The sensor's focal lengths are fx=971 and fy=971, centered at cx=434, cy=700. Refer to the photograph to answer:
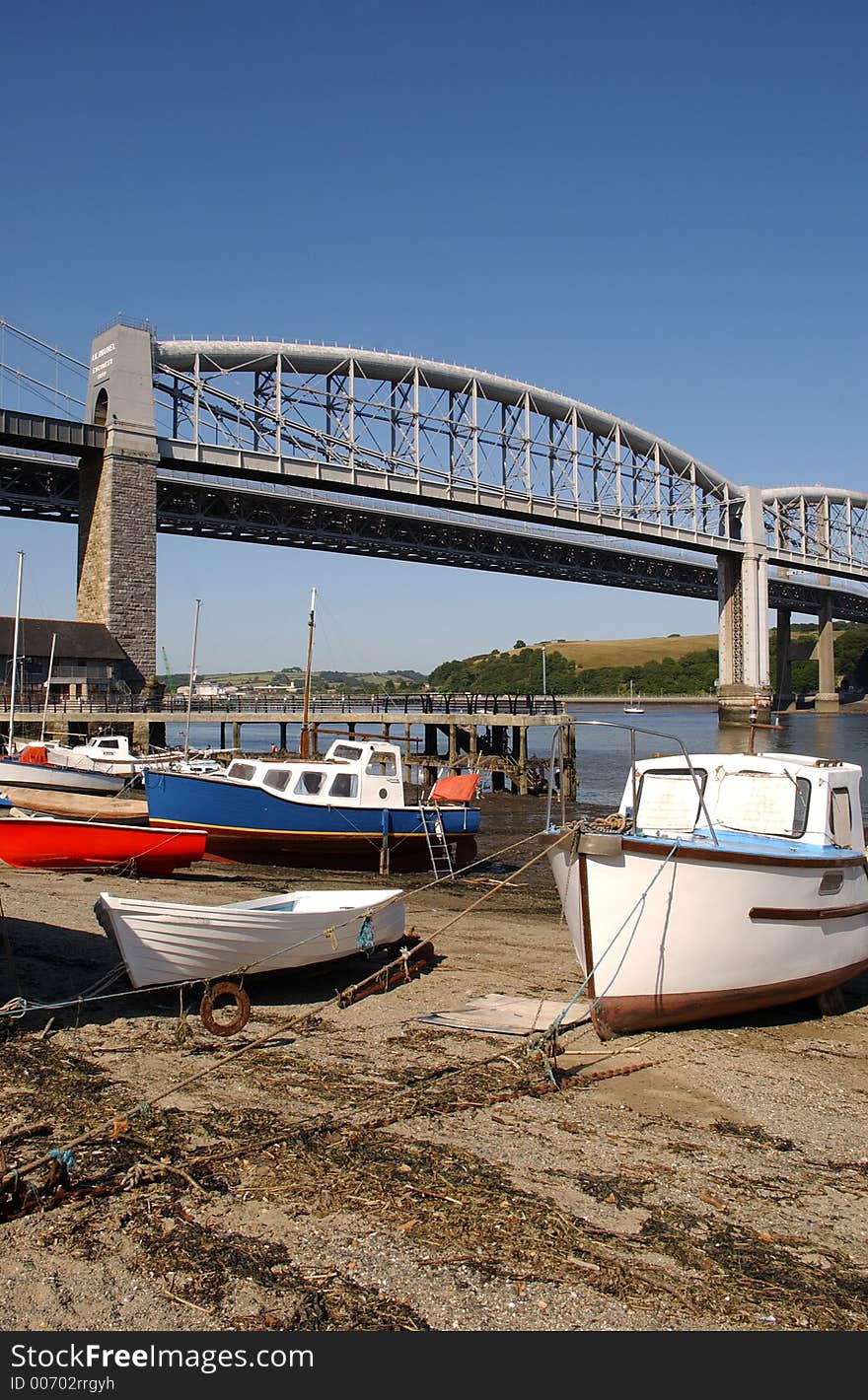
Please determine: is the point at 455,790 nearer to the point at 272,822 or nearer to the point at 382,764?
the point at 382,764

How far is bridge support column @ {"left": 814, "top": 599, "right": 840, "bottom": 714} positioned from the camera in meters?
130

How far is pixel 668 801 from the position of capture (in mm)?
12461

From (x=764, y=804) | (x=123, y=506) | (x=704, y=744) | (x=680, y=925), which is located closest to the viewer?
(x=680, y=925)

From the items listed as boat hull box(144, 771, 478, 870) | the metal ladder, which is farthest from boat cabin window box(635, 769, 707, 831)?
boat hull box(144, 771, 478, 870)

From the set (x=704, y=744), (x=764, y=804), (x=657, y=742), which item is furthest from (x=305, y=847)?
(x=657, y=742)

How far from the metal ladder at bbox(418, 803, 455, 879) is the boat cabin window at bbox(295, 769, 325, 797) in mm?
2529

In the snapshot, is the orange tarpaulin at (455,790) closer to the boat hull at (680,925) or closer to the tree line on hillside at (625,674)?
the boat hull at (680,925)

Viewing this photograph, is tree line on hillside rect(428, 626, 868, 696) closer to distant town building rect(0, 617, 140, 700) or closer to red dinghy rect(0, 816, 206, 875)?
distant town building rect(0, 617, 140, 700)

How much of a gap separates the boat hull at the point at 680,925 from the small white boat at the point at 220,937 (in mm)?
2807

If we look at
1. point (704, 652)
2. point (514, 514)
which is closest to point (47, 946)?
point (514, 514)

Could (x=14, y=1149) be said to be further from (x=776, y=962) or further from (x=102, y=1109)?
(x=776, y=962)

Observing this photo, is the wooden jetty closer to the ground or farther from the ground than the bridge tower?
closer to the ground

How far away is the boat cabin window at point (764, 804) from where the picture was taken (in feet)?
40.2

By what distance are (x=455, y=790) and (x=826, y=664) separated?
390ft
